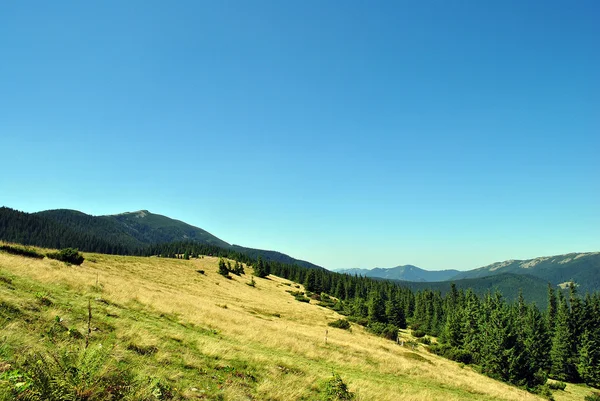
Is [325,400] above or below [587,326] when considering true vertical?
above

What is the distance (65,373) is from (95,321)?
8933 millimetres

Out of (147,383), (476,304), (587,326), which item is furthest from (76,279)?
(587,326)

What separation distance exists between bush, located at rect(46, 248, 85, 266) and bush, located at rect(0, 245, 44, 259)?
2.37 meters

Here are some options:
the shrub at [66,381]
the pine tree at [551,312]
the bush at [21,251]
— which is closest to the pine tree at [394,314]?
the pine tree at [551,312]

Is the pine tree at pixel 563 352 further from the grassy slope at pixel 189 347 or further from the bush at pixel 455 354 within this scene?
the grassy slope at pixel 189 347

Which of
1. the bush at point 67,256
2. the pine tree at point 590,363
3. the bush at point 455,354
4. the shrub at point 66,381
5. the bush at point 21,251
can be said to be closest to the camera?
the shrub at point 66,381

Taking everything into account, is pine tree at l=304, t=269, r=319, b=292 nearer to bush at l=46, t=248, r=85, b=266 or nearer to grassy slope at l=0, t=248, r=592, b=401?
bush at l=46, t=248, r=85, b=266

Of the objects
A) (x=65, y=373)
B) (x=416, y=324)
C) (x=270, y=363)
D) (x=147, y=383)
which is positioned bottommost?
(x=416, y=324)

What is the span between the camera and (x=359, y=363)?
23578 mm

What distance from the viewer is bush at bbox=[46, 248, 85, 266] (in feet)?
118

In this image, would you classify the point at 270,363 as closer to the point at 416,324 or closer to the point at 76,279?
the point at 76,279

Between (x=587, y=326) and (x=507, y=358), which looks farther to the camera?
(x=587, y=326)

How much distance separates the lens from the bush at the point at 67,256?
36000 mm

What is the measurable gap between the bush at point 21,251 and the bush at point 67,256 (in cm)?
237
